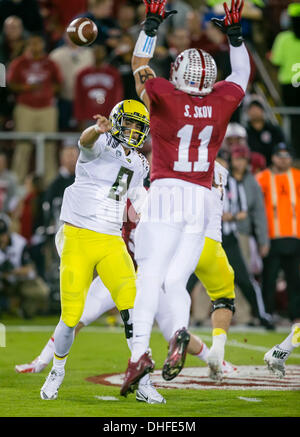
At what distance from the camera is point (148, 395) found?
6191mm

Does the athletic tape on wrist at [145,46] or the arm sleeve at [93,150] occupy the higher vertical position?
the athletic tape on wrist at [145,46]

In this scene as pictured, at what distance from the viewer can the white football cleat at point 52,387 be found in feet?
20.7

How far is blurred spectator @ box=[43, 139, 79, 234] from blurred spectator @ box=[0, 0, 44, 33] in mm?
2682

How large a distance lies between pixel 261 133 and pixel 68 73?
281cm

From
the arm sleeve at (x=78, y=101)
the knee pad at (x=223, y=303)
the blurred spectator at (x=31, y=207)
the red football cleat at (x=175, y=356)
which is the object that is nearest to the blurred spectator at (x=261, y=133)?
the arm sleeve at (x=78, y=101)

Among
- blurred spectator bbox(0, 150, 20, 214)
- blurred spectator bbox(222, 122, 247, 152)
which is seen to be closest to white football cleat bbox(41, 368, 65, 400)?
blurred spectator bbox(222, 122, 247, 152)

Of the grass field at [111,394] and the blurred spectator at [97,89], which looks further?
the blurred spectator at [97,89]

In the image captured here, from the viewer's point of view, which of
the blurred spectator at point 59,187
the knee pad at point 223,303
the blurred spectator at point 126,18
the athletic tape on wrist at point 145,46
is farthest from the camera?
the blurred spectator at point 126,18

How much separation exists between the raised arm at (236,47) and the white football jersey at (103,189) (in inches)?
34.9

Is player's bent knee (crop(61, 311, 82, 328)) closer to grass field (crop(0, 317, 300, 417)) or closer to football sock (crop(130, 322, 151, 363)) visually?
grass field (crop(0, 317, 300, 417))

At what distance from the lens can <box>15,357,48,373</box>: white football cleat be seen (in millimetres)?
7492

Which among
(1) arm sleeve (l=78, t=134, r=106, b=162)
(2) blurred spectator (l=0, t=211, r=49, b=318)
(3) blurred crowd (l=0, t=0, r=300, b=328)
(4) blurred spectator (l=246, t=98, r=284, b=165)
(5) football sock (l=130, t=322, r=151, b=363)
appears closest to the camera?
(5) football sock (l=130, t=322, r=151, b=363)

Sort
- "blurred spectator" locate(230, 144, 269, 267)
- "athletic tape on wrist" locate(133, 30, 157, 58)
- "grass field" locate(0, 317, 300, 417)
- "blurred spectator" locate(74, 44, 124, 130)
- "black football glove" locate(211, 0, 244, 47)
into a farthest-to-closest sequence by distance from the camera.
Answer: "blurred spectator" locate(74, 44, 124, 130)
"blurred spectator" locate(230, 144, 269, 267)
"black football glove" locate(211, 0, 244, 47)
"athletic tape on wrist" locate(133, 30, 157, 58)
"grass field" locate(0, 317, 300, 417)

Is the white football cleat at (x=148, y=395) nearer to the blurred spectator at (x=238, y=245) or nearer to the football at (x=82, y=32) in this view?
the football at (x=82, y=32)
